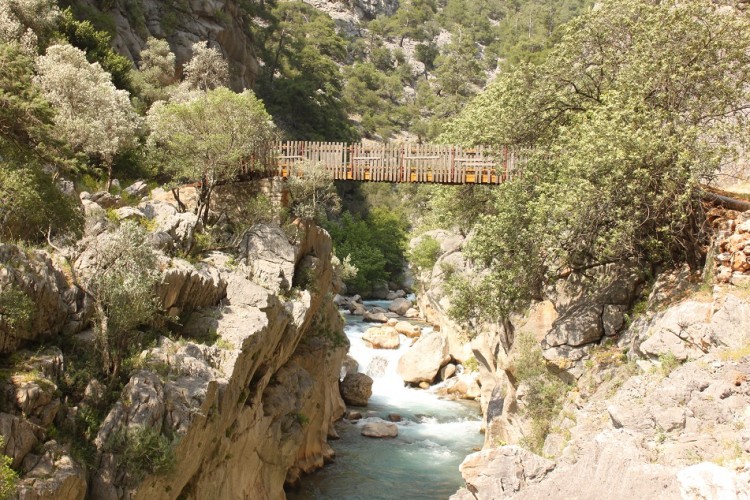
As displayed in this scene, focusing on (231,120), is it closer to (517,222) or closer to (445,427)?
(517,222)

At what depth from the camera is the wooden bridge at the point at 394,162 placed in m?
25.2

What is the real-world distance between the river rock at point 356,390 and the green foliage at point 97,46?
66.6ft

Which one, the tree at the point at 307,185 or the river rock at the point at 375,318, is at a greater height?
the tree at the point at 307,185

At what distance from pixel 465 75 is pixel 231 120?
303 feet

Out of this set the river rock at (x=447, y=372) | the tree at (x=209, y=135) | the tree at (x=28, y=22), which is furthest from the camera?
the river rock at (x=447, y=372)

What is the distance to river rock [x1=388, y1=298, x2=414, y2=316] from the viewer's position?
5425 centimetres

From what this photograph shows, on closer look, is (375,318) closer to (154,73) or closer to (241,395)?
(154,73)

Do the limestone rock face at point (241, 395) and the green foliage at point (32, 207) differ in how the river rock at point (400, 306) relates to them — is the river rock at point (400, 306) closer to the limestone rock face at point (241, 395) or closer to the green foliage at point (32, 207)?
the limestone rock face at point (241, 395)

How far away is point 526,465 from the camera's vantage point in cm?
1318

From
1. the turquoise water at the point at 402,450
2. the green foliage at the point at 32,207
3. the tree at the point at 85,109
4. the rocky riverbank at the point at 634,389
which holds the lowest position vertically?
the turquoise water at the point at 402,450

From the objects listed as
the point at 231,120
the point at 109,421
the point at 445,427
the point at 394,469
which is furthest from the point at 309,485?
the point at 231,120

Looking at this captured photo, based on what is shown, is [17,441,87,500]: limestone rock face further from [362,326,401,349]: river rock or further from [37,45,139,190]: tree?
[362,326,401,349]: river rock

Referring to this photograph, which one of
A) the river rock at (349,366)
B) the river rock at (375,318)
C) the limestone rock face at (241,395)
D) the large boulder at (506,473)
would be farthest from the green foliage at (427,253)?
the large boulder at (506,473)

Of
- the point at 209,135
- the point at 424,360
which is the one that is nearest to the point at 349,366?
the point at 424,360
